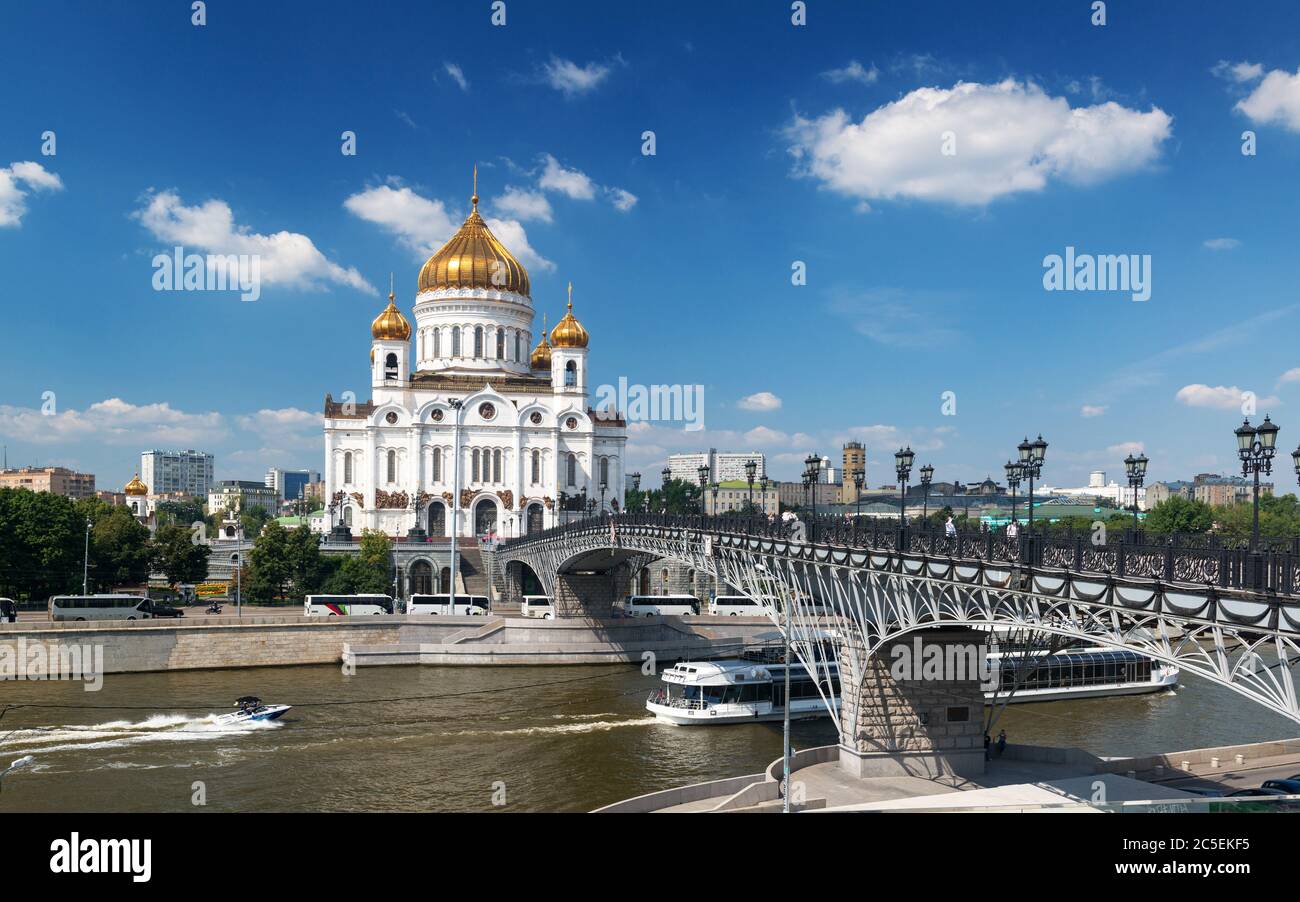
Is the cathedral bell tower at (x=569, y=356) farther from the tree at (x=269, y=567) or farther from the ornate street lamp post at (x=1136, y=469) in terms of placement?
the ornate street lamp post at (x=1136, y=469)

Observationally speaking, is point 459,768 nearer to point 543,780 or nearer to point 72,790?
point 543,780

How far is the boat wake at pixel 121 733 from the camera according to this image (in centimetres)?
2425

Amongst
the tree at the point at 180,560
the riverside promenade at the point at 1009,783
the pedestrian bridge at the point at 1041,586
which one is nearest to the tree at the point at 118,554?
the tree at the point at 180,560

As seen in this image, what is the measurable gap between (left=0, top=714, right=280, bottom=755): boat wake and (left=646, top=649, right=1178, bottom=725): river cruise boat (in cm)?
1160

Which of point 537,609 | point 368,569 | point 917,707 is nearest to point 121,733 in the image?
point 917,707

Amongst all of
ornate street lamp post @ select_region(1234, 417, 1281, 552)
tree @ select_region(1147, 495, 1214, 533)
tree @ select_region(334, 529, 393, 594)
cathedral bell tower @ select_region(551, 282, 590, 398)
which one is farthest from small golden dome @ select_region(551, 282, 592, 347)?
ornate street lamp post @ select_region(1234, 417, 1281, 552)

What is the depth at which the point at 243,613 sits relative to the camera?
138ft

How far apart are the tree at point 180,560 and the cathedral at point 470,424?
8813 mm

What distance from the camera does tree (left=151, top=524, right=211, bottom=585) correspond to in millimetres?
48781

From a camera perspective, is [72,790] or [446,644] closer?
[72,790]

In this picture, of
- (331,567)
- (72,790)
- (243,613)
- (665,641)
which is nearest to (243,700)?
(72,790)

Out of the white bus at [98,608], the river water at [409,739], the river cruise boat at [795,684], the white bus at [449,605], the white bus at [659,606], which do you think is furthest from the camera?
the white bus at [659,606]
